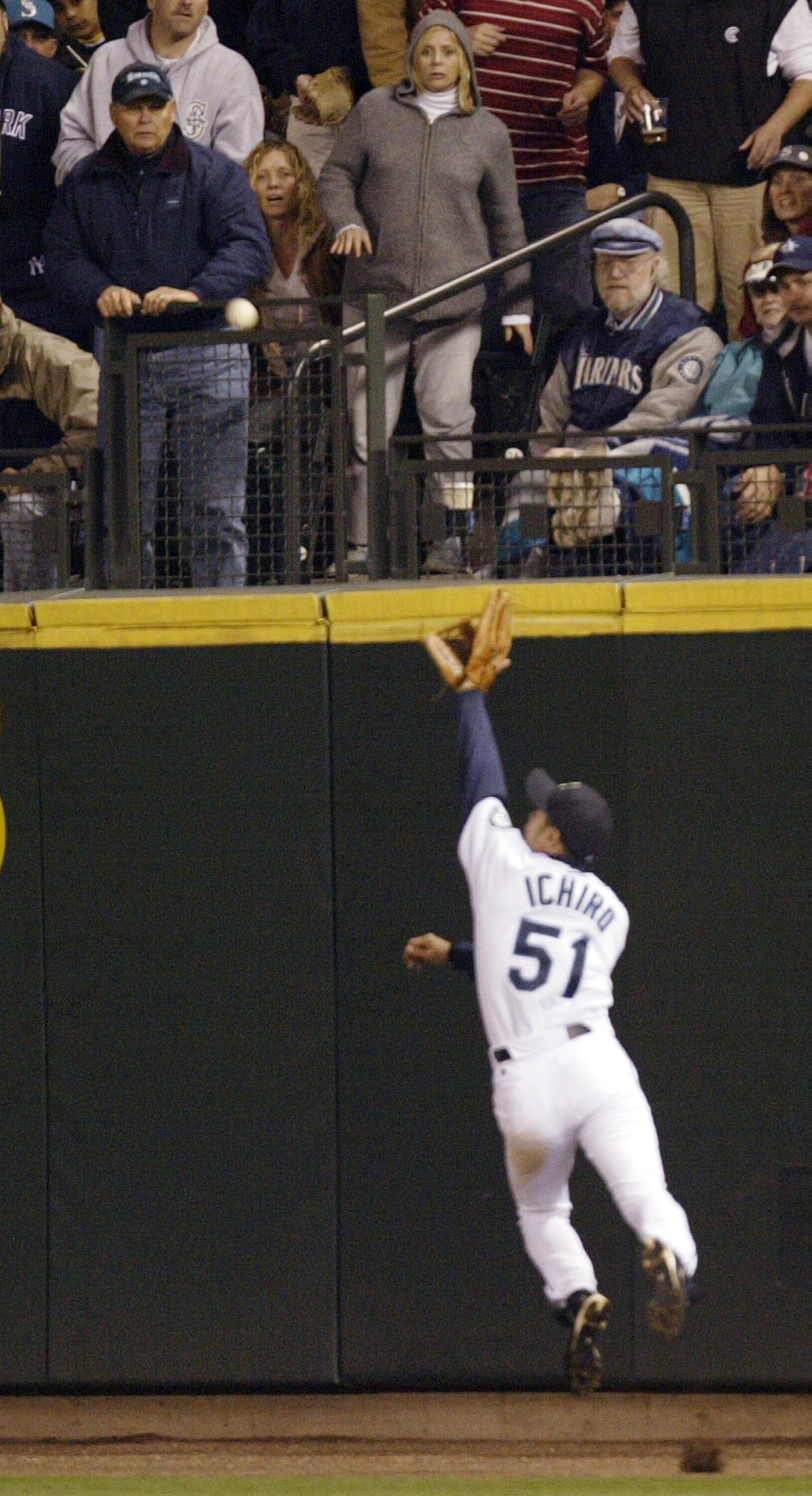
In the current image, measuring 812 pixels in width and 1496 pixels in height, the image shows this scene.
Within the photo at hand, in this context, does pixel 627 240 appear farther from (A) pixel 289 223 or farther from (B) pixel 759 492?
(A) pixel 289 223

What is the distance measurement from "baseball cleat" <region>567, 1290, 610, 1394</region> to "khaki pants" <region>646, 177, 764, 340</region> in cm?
A: 369

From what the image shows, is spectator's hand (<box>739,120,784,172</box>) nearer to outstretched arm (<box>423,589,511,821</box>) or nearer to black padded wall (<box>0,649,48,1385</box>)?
outstretched arm (<box>423,589,511,821</box>)

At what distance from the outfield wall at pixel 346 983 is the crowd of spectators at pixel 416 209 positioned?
473 millimetres

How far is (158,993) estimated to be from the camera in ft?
21.2

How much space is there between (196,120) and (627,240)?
68.1 inches

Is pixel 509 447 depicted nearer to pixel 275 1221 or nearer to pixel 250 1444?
pixel 275 1221

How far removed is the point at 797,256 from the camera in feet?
21.8

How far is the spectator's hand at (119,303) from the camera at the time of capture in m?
6.80

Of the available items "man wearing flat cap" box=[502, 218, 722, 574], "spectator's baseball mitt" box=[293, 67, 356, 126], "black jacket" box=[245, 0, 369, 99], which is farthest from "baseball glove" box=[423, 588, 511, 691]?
"black jacket" box=[245, 0, 369, 99]

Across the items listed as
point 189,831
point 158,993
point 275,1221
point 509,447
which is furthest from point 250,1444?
point 509,447

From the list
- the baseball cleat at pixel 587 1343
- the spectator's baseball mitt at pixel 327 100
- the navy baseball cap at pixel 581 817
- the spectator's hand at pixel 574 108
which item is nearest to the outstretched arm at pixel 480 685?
the navy baseball cap at pixel 581 817

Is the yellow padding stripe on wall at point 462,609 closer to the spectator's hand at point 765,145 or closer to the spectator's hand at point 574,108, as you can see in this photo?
the spectator's hand at point 765,145

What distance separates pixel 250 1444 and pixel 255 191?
162 inches

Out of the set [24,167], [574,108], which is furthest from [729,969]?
[24,167]
